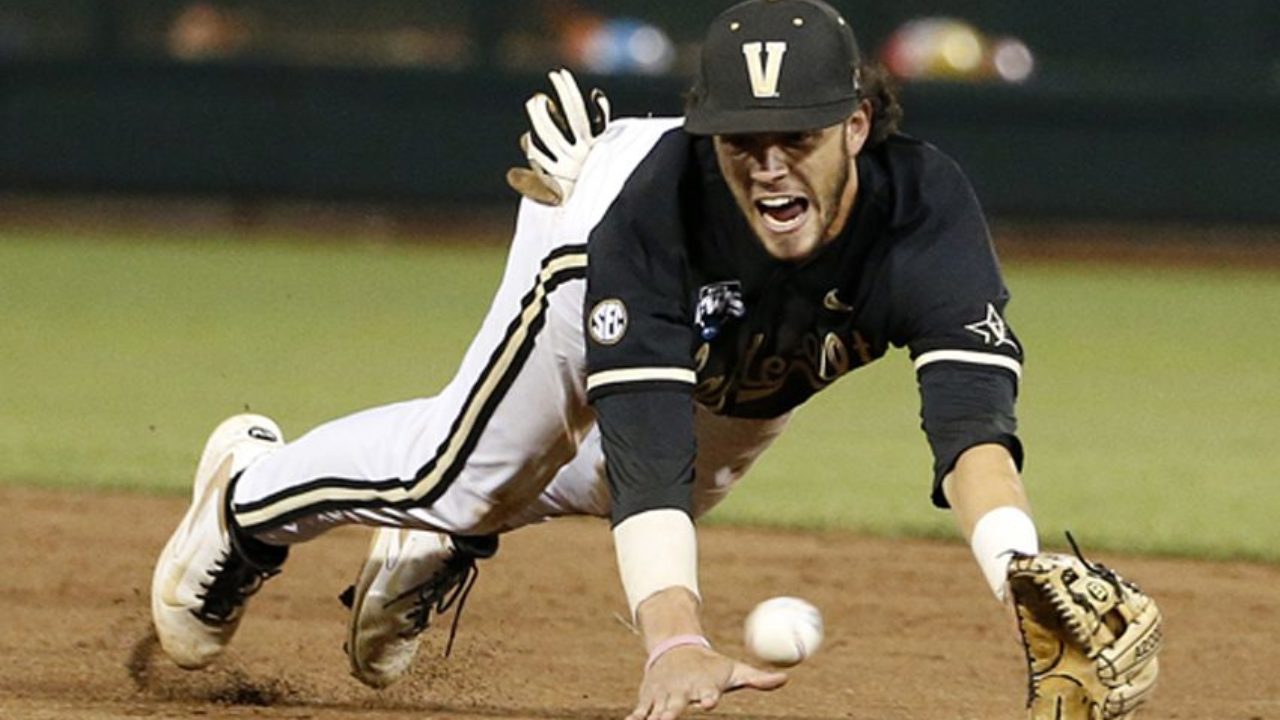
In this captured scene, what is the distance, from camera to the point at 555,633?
5508mm

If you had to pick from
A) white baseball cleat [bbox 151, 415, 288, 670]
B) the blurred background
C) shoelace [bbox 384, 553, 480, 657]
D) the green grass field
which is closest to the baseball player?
white baseball cleat [bbox 151, 415, 288, 670]

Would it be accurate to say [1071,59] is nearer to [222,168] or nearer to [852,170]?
[222,168]

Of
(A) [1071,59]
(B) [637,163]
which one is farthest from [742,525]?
(A) [1071,59]

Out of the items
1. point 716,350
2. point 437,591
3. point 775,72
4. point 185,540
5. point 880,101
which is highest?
point 775,72

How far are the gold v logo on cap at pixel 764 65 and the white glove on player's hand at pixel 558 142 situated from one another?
2.20 ft

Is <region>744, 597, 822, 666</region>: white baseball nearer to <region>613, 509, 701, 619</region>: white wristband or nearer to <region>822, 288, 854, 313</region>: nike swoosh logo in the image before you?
<region>613, 509, 701, 619</region>: white wristband

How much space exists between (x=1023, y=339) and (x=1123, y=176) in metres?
3.54

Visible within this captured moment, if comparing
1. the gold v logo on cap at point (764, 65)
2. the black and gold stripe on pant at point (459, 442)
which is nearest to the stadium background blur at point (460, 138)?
the black and gold stripe on pant at point (459, 442)

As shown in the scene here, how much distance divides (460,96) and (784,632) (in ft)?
40.6

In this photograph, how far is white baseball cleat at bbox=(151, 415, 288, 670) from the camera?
4605 millimetres

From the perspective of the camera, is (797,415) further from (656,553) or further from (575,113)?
(656,553)

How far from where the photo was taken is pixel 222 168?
1554 centimetres

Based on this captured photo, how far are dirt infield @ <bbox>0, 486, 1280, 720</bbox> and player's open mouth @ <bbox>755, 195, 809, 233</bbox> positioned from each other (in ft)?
4.19

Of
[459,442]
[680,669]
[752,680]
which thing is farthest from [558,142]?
[752,680]
